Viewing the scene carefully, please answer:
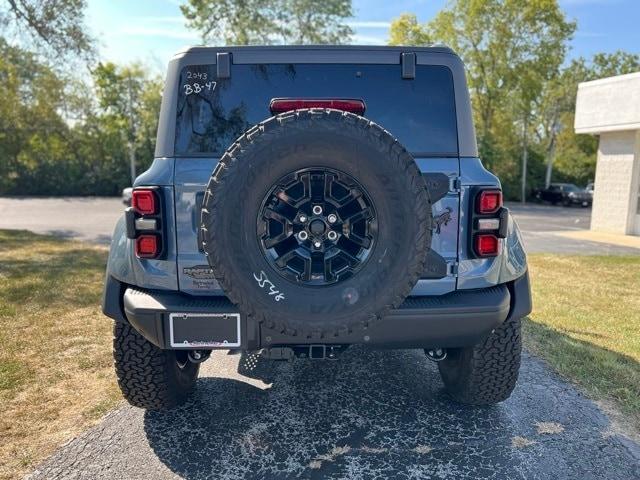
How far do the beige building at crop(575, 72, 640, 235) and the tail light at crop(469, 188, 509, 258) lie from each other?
12.8 m

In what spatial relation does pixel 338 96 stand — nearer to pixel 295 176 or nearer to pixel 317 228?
pixel 295 176

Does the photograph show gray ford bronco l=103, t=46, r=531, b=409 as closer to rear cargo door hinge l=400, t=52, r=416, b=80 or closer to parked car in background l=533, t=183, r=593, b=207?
rear cargo door hinge l=400, t=52, r=416, b=80

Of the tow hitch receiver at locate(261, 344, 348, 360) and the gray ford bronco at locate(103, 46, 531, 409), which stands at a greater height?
the gray ford bronco at locate(103, 46, 531, 409)

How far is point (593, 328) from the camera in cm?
469

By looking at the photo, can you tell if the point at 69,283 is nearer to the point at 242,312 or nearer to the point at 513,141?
the point at 242,312

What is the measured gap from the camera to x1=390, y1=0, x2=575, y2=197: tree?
2966 cm

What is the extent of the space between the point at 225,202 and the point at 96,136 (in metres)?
33.8

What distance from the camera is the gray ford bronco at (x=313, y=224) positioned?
2.00 m

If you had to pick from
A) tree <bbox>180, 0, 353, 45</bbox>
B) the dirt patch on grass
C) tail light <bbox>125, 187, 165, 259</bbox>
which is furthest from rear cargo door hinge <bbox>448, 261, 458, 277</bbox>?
tree <bbox>180, 0, 353, 45</bbox>

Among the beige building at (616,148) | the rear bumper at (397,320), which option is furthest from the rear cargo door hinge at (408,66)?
the beige building at (616,148)

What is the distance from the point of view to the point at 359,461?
8.05ft

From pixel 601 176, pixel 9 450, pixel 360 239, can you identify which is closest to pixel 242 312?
pixel 360 239

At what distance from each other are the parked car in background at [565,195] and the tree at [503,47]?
2608 millimetres

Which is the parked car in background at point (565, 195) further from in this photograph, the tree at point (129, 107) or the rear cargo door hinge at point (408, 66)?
the rear cargo door hinge at point (408, 66)
